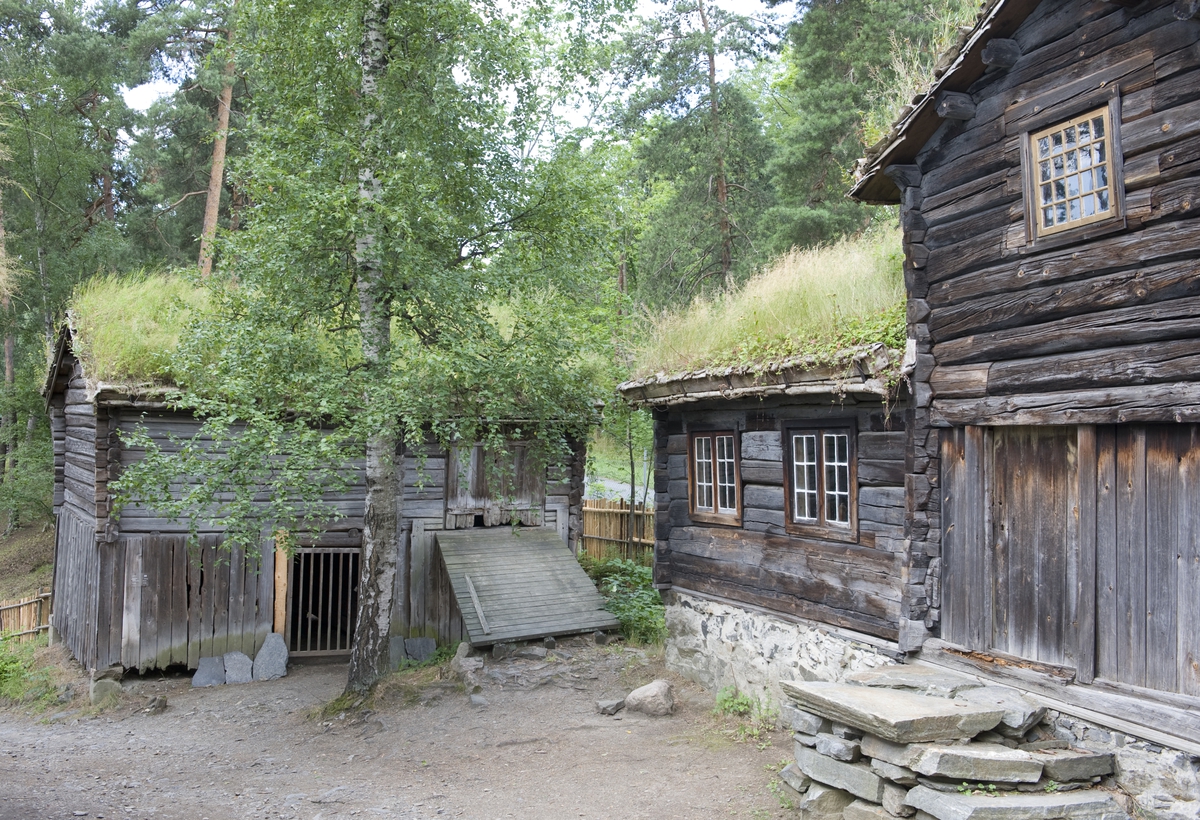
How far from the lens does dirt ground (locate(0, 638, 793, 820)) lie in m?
7.50

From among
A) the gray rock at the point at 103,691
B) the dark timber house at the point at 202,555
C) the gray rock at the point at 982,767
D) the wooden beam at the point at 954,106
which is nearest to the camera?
the gray rock at the point at 982,767

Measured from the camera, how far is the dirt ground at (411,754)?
7.50 metres

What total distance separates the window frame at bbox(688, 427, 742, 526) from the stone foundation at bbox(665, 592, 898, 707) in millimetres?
1074

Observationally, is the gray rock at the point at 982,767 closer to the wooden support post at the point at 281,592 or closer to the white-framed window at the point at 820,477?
the white-framed window at the point at 820,477

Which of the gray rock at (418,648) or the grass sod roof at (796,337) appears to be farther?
the gray rock at (418,648)

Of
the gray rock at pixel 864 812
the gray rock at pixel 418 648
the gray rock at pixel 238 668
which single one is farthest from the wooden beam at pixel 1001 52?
the gray rock at pixel 238 668

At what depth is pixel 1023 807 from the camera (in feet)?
17.3

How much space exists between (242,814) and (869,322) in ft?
24.3

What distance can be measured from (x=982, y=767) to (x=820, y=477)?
3.70 meters

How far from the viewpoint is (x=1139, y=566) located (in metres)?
5.82

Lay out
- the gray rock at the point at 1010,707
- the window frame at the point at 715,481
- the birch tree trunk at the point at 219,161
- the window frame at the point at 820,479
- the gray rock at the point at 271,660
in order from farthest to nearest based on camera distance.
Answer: the birch tree trunk at the point at 219,161
the gray rock at the point at 271,660
the window frame at the point at 715,481
the window frame at the point at 820,479
the gray rock at the point at 1010,707

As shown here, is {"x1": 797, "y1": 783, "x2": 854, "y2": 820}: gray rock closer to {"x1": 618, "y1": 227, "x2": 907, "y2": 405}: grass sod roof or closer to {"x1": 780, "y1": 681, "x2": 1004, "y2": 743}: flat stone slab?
{"x1": 780, "y1": 681, "x2": 1004, "y2": 743}: flat stone slab

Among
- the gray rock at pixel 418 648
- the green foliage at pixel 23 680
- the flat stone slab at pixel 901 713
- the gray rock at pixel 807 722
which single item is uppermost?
the flat stone slab at pixel 901 713

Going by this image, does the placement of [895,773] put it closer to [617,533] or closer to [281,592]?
[281,592]
